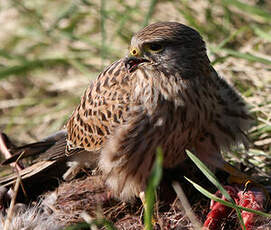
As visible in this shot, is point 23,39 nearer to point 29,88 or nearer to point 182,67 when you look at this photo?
point 29,88

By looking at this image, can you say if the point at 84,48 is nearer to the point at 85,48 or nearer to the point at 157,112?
the point at 85,48

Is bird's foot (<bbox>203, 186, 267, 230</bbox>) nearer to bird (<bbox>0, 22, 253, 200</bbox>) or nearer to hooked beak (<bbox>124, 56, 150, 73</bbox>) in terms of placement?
bird (<bbox>0, 22, 253, 200</bbox>)

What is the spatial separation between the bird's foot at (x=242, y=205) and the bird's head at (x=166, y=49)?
0.78 m

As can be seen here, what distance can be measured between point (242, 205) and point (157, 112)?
0.74 m

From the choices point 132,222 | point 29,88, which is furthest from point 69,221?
point 29,88

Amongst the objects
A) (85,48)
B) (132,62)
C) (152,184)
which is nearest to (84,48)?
(85,48)

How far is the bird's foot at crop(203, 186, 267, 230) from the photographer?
302 centimetres

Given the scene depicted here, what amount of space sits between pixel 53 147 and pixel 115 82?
737 millimetres

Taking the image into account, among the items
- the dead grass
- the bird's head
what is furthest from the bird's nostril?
the dead grass

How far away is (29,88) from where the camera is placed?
563 centimetres

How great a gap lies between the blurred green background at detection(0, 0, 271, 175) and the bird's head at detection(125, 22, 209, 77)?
105 centimetres

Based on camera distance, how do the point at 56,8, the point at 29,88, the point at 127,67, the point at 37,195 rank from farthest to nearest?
the point at 56,8 < the point at 29,88 < the point at 37,195 < the point at 127,67

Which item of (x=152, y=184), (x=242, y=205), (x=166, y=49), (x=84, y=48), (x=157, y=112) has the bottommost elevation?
(x=84, y=48)

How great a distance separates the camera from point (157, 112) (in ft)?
10.3
